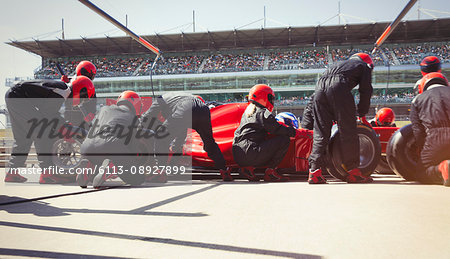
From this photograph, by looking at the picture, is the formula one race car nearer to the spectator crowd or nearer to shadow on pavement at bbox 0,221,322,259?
shadow on pavement at bbox 0,221,322,259

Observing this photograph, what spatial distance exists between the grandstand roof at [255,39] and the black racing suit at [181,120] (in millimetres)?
34606

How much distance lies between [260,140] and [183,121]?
112 cm

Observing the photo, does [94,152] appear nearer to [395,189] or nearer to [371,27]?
[395,189]

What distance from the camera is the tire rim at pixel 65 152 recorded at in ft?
14.4

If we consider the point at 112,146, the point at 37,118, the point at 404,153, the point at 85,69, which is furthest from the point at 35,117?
the point at 404,153

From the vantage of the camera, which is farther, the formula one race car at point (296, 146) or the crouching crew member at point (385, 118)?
the crouching crew member at point (385, 118)

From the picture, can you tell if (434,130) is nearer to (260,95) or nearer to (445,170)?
→ (445,170)

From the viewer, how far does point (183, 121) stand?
4.34 metres

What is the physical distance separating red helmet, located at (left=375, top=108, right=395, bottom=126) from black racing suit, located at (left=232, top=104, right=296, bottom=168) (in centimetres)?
318

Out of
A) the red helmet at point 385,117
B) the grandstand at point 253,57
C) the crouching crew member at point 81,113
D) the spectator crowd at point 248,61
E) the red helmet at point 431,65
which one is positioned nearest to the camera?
the red helmet at point 431,65

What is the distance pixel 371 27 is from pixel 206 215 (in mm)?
39910

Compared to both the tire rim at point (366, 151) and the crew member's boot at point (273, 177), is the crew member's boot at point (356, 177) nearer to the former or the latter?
the tire rim at point (366, 151)

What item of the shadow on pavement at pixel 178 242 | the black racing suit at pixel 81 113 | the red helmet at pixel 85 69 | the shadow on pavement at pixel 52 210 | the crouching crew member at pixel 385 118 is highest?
the red helmet at pixel 85 69

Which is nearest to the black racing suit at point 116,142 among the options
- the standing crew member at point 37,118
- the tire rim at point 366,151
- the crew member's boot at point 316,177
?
the standing crew member at point 37,118
